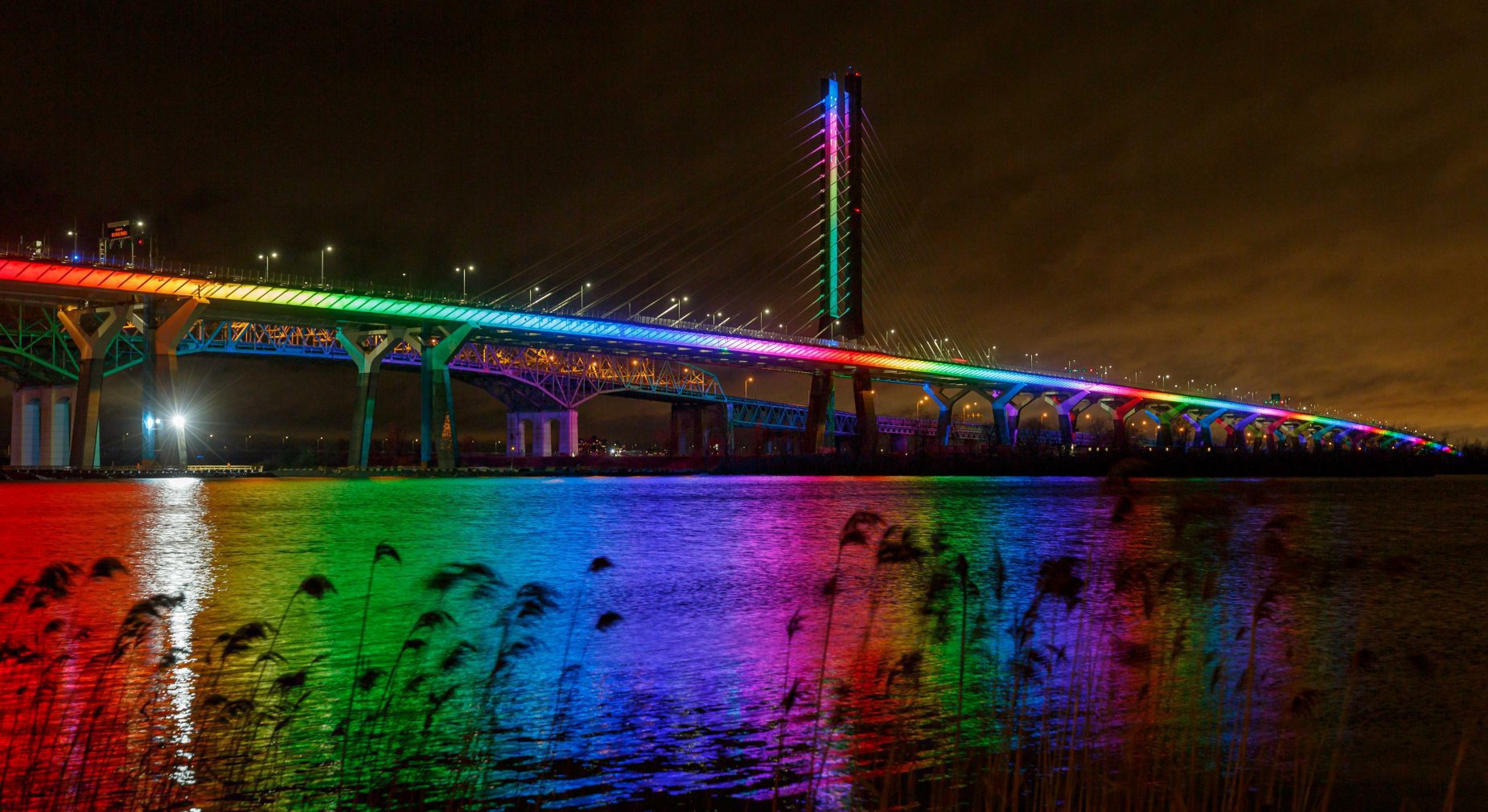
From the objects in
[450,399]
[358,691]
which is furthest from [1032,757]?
[450,399]

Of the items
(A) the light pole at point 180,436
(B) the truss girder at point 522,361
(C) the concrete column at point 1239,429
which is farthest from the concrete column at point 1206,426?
(A) the light pole at point 180,436

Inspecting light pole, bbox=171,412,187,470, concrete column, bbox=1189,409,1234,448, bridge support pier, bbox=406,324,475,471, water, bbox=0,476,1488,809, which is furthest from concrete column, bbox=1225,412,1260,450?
water, bbox=0,476,1488,809

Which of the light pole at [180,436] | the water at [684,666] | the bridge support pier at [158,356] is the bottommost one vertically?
the water at [684,666]

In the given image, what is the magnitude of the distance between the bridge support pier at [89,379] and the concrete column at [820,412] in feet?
168

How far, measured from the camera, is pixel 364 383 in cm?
8800

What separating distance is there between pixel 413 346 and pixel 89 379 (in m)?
22.4

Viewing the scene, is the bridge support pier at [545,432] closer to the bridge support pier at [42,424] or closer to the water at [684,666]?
the bridge support pier at [42,424]

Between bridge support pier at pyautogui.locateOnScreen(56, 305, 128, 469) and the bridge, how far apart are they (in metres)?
0.12

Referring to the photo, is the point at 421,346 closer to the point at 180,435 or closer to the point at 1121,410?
the point at 180,435

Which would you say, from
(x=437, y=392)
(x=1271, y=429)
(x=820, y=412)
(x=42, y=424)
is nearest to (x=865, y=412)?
(x=820, y=412)

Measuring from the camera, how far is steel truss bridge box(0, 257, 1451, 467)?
72.5 m

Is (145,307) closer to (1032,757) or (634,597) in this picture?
(634,597)

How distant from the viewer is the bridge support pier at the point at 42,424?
299 ft

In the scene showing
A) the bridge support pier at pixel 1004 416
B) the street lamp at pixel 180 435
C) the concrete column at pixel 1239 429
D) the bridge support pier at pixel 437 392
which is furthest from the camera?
the concrete column at pixel 1239 429
